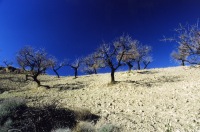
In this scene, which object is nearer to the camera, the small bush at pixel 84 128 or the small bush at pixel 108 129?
the small bush at pixel 108 129

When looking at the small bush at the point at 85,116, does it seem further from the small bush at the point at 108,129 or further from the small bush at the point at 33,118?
the small bush at the point at 108,129

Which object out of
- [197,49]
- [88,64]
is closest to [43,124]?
[197,49]

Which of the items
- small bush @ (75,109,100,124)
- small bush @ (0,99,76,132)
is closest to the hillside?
small bush @ (75,109,100,124)

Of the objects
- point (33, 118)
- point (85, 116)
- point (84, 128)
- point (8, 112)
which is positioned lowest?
point (84, 128)

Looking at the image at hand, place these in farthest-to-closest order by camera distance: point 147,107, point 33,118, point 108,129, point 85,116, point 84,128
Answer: point 147,107 < point 85,116 < point 33,118 < point 84,128 < point 108,129

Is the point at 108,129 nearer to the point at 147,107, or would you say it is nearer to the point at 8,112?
the point at 147,107

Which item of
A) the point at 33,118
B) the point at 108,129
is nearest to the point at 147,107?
the point at 108,129

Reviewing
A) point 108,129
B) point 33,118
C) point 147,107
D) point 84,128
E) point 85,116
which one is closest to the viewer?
point 108,129

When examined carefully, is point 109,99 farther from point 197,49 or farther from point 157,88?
point 197,49

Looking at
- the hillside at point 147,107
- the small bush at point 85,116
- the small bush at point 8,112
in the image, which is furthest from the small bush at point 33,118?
the hillside at point 147,107

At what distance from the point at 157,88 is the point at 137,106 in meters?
6.14

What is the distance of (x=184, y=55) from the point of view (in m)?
14.5

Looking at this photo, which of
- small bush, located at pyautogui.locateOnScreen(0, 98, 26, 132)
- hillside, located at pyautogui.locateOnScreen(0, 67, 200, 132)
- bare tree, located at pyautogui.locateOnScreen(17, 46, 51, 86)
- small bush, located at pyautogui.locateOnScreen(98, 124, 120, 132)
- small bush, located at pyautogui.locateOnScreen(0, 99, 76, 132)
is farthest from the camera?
bare tree, located at pyautogui.locateOnScreen(17, 46, 51, 86)

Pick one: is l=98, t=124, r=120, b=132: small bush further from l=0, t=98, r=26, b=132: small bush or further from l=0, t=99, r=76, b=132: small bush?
l=0, t=98, r=26, b=132: small bush
